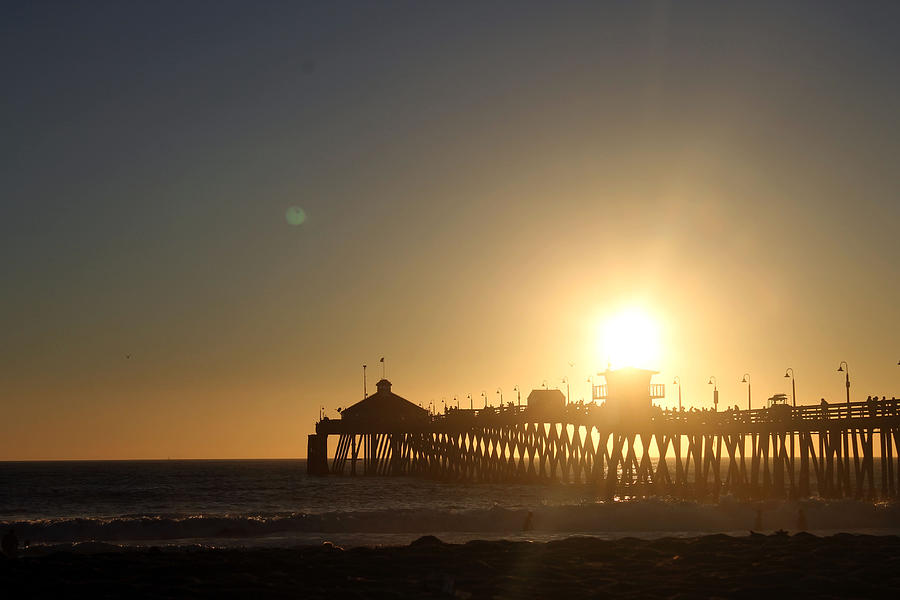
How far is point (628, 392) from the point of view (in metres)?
45.8

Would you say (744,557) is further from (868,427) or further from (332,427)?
(332,427)

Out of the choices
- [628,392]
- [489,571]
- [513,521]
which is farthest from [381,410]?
[489,571]

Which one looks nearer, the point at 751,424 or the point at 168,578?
the point at 168,578

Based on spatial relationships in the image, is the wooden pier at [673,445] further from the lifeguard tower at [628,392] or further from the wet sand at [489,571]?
the wet sand at [489,571]

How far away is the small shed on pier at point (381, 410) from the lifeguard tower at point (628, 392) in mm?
38343

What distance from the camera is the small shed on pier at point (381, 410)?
84.2 meters

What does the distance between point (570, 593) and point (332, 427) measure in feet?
242

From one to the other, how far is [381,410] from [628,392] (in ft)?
147

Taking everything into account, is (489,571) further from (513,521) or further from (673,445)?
(673,445)

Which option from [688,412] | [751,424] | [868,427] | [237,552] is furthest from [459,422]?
[237,552]

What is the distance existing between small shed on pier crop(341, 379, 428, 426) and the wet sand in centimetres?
6445

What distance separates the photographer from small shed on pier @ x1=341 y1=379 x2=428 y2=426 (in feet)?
276

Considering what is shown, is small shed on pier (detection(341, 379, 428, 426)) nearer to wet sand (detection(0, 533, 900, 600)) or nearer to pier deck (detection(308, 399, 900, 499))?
pier deck (detection(308, 399, 900, 499))

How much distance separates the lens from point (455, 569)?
16062 millimetres
